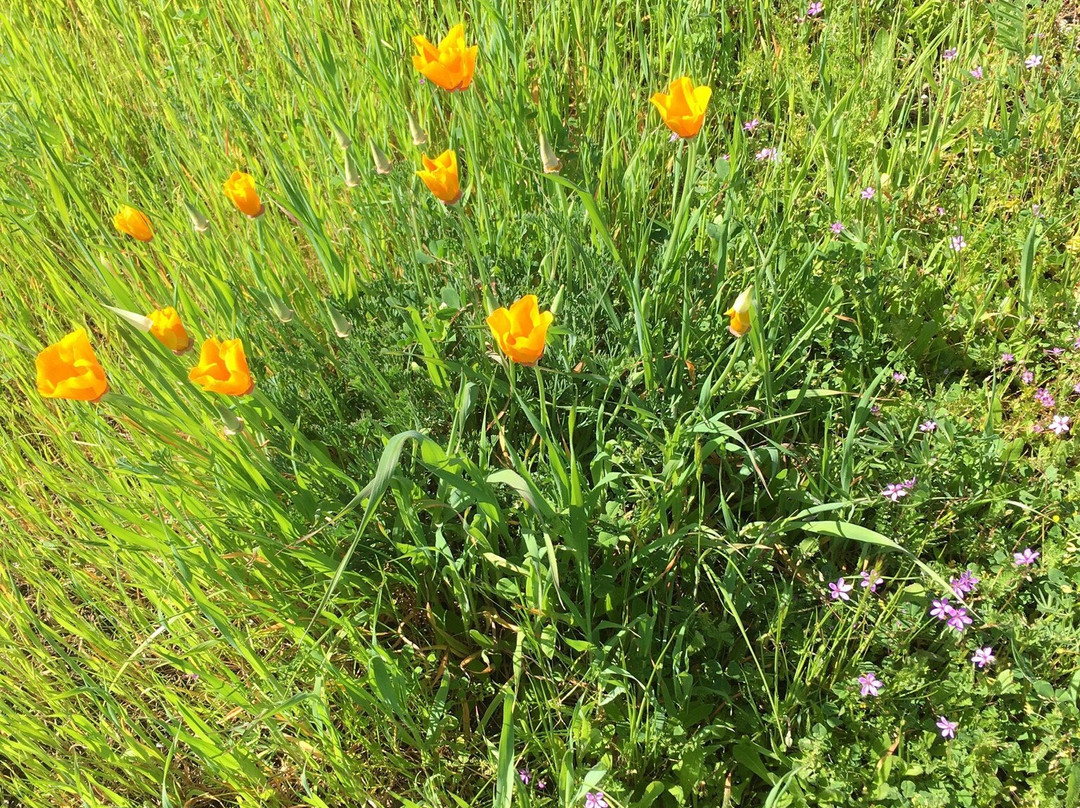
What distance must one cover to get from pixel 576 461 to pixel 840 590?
563 mm

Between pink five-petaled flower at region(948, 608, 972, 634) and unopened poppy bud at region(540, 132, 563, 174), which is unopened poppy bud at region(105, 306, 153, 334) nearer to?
unopened poppy bud at region(540, 132, 563, 174)

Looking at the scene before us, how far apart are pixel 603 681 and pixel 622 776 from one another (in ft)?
0.63

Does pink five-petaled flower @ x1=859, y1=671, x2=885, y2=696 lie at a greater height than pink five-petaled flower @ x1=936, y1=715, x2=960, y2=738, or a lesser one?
greater

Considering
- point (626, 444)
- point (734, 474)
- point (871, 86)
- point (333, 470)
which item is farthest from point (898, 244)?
point (333, 470)

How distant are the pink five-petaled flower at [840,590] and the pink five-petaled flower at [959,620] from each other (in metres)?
0.17

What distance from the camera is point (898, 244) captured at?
196cm

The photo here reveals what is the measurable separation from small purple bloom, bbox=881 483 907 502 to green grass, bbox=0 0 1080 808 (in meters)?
0.03

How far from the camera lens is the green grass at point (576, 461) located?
4.57 feet

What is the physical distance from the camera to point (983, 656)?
138 cm

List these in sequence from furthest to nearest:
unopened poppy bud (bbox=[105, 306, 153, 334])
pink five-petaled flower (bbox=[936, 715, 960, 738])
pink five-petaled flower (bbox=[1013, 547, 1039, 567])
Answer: pink five-petaled flower (bbox=[1013, 547, 1039, 567]) → pink five-petaled flower (bbox=[936, 715, 960, 738]) → unopened poppy bud (bbox=[105, 306, 153, 334])

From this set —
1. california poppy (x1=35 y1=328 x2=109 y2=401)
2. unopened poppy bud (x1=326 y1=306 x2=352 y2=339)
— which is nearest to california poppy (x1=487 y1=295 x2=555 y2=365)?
unopened poppy bud (x1=326 y1=306 x2=352 y2=339)

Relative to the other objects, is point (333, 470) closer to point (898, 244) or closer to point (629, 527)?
point (629, 527)

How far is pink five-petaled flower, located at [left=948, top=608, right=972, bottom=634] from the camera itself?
4.50ft

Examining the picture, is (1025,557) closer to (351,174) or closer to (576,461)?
(576,461)
